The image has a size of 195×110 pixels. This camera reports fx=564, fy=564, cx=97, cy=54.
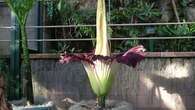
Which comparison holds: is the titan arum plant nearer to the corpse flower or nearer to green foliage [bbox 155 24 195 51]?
the corpse flower

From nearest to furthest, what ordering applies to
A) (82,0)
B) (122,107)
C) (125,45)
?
1. (122,107)
2. (125,45)
3. (82,0)

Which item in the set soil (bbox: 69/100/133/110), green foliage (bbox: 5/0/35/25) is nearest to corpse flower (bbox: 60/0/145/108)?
soil (bbox: 69/100/133/110)

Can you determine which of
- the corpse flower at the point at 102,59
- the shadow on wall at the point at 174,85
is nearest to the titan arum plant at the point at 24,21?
the corpse flower at the point at 102,59

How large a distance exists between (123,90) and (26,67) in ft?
4.62

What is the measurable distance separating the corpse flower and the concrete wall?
2.59 ft

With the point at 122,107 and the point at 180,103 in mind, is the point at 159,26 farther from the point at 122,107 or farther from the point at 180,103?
the point at 122,107

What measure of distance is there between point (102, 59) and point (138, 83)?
109cm

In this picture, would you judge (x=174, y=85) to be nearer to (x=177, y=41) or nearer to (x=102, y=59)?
(x=177, y=41)

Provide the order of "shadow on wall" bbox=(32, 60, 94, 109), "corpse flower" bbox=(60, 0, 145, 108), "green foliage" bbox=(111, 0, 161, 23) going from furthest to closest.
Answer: "green foliage" bbox=(111, 0, 161, 23) → "shadow on wall" bbox=(32, 60, 94, 109) → "corpse flower" bbox=(60, 0, 145, 108)

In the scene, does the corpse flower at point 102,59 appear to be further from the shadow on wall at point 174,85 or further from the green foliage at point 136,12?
the green foliage at point 136,12

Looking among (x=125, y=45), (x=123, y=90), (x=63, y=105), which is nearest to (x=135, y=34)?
(x=125, y=45)

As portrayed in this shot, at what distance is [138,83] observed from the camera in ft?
22.0

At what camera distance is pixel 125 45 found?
7180 millimetres

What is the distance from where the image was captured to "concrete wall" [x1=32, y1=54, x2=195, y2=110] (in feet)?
21.8
